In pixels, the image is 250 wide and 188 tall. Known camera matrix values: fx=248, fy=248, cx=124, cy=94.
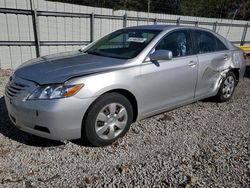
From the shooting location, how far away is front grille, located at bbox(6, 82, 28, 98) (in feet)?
9.70

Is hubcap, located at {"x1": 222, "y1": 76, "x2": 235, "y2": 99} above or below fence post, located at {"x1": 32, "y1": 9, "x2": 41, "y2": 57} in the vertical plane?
below

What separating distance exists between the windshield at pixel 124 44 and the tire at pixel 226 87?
1.97m

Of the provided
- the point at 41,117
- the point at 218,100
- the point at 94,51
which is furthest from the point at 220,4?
the point at 41,117

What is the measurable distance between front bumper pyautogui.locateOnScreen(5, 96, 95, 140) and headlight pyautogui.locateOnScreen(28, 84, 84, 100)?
0.05 m

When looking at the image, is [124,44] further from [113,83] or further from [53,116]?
[53,116]

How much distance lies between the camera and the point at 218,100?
509 centimetres

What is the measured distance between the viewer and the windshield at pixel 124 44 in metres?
3.63

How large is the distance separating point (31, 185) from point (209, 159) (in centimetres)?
206

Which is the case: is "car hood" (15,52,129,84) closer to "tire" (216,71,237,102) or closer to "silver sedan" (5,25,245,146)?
"silver sedan" (5,25,245,146)

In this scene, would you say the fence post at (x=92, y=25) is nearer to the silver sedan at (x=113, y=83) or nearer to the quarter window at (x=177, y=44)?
the silver sedan at (x=113, y=83)

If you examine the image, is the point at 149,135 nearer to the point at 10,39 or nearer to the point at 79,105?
the point at 79,105

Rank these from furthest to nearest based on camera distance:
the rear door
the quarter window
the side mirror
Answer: the rear door
the quarter window
the side mirror

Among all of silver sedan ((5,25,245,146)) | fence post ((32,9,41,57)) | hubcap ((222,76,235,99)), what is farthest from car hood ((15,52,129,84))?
fence post ((32,9,41,57))

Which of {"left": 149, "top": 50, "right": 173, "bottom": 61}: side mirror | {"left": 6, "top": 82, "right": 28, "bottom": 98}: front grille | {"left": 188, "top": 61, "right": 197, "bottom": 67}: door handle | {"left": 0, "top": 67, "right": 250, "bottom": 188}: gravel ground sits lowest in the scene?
{"left": 0, "top": 67, "right": 250, "bottom": 188}: gravel ground
